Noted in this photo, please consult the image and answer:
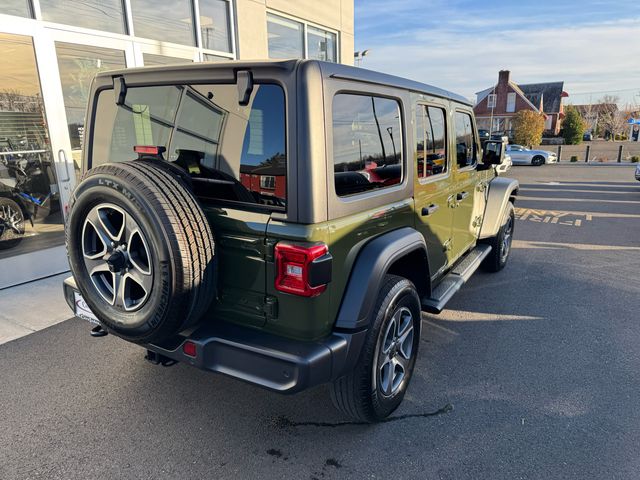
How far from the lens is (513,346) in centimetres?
357

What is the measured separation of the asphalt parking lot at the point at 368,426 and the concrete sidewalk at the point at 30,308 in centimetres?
22

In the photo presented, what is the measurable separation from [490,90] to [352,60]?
47.9 meters

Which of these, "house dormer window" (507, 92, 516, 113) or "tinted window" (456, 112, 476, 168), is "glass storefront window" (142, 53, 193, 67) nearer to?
"tinted window" (456, 112, 476, 168)

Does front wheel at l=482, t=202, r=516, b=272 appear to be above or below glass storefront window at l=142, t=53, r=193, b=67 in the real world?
below

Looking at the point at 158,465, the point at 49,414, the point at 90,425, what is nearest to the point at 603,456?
the point at 158,465

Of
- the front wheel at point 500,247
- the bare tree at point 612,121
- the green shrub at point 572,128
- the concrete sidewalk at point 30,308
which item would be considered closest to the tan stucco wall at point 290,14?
the concrete sidewalk at point 30,308

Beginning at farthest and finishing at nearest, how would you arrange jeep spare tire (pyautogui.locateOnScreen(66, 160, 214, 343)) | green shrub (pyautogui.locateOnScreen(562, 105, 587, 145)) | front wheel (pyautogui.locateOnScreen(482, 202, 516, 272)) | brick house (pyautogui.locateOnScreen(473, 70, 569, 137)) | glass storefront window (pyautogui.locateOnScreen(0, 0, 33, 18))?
brick house (pyautogui.locateOnScreen(473, 70, 569, 137)) < green shrub (pyautogui.locateOnScreen(562, 105, 587, 145)) < front wheel (pyautogui.locateOnScreen(482, 202, 516, 272)) < glass storefront window (pyautogui.locateOnScreen(0, 0, 33, 18)) < jeep spare tire (pyautogui.locateOnScreen(66, 160, 214, 343))

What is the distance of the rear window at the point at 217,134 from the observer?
6.82 feet

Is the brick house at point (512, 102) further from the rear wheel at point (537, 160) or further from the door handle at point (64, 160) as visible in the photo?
the door handle at point (64, 160)

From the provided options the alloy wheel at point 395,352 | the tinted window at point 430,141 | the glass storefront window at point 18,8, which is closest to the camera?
the alloy wheel at point 395,352

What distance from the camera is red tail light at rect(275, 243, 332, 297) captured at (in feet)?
6.51

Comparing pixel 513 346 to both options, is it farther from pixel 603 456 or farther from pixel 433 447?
pixel 433 447

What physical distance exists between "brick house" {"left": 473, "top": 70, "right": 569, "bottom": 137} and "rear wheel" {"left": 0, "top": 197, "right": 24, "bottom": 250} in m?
50.2

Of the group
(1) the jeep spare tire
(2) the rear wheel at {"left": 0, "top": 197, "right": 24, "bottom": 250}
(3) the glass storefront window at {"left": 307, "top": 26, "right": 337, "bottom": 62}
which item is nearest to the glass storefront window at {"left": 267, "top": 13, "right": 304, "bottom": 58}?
(3) the glass storefront window at {"left": 307, "top": 26, "right": 337, "bottom": 62}
